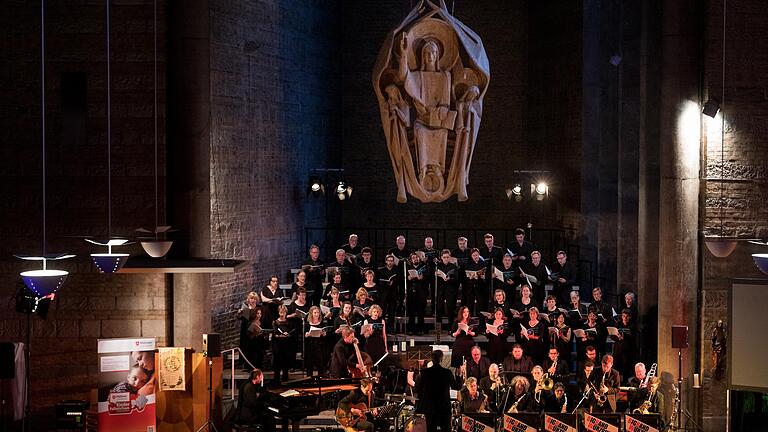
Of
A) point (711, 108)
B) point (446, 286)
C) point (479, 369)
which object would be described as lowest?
point (479, 369)

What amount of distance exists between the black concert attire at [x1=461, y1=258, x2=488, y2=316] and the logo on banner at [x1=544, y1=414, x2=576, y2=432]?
537cm

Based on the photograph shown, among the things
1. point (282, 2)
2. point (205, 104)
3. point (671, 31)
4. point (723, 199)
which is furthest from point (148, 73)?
point (723, 199)

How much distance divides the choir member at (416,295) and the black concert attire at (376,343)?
2221 mm

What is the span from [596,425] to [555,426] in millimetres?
509

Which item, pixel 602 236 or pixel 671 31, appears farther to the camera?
pixel 602 236

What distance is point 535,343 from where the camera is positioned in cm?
1566

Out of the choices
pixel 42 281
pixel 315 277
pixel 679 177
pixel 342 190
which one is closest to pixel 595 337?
pixel 679 177

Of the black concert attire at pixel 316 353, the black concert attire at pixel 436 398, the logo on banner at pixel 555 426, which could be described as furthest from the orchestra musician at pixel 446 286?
the logo on banner at pixel 555 426

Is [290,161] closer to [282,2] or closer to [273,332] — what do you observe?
[282,2]

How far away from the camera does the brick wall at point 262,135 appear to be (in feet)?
57.2

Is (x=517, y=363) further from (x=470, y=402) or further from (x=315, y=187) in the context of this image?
(x=315, y=187)

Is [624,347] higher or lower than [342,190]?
lower

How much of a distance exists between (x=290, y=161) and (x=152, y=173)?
224 inches

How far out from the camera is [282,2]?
19.9 meters
